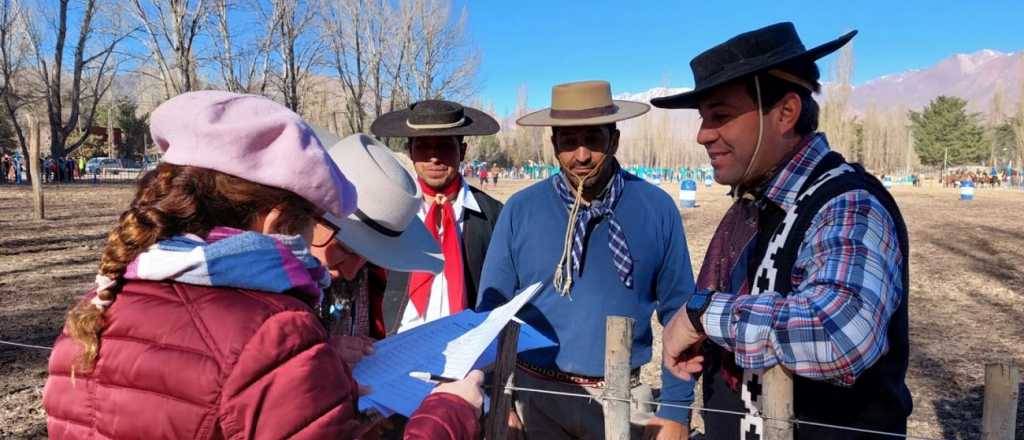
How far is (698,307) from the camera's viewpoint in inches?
55.0

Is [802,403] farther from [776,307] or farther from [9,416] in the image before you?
[9,416]

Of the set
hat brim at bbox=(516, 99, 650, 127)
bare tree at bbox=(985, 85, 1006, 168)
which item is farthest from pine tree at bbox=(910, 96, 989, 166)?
hat brim at bbox=(516, 99, 650, 127)

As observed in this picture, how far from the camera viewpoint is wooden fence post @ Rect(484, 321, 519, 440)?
163 cm

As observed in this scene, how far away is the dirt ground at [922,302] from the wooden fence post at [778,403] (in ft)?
4.41

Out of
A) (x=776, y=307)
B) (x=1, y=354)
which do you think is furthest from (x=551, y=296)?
(x=1, y=354)

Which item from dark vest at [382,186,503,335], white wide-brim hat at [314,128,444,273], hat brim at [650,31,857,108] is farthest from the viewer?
dark vest at [382,186,503,335]

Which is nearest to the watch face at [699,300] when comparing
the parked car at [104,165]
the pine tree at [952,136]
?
the parked car at [104,165]

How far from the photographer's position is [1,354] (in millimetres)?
5223

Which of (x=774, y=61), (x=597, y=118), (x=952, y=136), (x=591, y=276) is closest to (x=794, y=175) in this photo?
(x=774, y=61)

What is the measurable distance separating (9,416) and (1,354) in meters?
1.50

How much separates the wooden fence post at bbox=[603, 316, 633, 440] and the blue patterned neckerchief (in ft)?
2.51

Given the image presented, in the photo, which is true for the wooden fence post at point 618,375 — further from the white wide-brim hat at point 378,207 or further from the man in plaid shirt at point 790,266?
the white wide-brim hat at point 378,207

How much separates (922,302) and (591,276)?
312 inches

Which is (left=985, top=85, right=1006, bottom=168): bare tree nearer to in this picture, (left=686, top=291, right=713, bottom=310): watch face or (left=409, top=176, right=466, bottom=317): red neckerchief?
(left=409, top=176, right=466, bottom=317): red neckerchief
